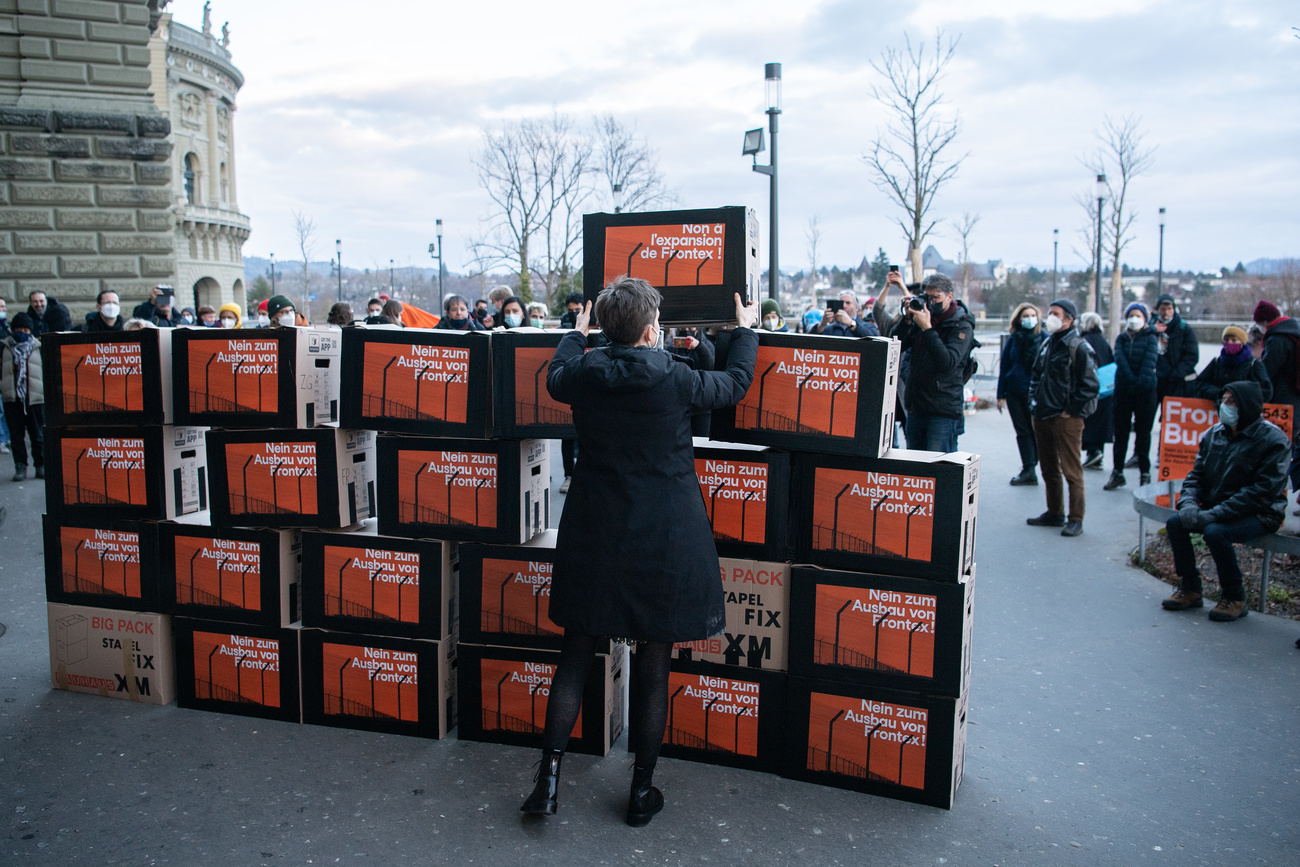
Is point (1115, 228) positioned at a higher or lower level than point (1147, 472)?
higher

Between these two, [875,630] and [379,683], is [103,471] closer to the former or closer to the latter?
[379,683]

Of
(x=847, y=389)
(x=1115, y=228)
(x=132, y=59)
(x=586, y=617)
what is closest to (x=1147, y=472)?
(x=847, y=389)

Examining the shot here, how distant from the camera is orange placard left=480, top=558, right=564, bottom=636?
12.7 ft

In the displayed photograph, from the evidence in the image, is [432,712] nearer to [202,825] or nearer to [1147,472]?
[202,825]

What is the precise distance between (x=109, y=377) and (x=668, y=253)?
9.57 feet

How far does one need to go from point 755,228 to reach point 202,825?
3.33 m

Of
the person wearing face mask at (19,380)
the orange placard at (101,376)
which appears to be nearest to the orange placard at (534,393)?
the orange placard at (101,376)

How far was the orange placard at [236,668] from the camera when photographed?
418 centimetres

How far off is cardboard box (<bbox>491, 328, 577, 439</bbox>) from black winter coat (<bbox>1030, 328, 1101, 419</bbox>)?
17.9 ft

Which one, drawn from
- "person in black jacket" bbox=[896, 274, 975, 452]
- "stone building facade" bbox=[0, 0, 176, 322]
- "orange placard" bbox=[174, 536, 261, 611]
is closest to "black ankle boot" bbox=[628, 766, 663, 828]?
"orange placard" bbox=[174, 536, 261, 611]

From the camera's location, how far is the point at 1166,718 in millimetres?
4203

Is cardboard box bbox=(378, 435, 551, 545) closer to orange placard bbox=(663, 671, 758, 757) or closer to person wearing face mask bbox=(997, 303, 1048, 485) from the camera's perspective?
orange placard bbox=(663, 671, 758, 757)

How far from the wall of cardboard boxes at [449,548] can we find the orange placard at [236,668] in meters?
0.01

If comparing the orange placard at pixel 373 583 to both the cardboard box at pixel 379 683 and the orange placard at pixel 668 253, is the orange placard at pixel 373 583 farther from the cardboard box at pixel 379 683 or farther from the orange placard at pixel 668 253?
the orange placard at pixel 668 253
